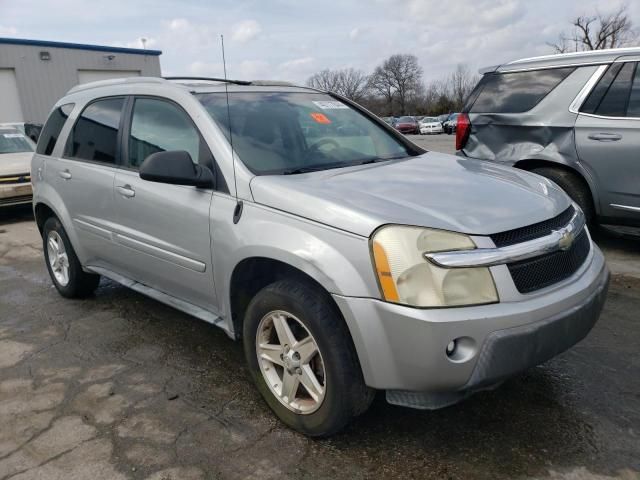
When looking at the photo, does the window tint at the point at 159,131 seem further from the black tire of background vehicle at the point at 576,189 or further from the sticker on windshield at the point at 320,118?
the black tire of background vehicle at the point at 576,189

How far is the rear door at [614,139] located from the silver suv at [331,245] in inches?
87.4

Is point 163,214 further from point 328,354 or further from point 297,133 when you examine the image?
point 328,354

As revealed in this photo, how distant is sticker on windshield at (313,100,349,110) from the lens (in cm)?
364

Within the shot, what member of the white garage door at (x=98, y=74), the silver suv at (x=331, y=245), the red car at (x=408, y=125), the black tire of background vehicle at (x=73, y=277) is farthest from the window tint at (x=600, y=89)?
the red car at (x=408, y=125)

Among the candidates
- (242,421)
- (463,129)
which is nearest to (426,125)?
(463,129)

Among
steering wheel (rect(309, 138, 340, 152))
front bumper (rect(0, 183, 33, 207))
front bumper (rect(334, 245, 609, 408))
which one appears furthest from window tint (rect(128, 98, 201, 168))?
front bumper (rect(0, 183, 33, 207))

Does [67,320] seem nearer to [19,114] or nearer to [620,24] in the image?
[19,114]

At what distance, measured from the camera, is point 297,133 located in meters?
3.26

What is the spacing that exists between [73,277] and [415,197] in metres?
3.22

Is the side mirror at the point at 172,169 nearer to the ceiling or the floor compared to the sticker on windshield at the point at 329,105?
nearer to the floor

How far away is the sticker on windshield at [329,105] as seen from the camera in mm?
3645

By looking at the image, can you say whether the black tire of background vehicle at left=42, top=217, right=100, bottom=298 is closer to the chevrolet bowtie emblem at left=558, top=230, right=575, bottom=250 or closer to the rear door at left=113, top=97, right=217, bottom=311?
the rear door at left=113, top=97, right=217, bottom=311

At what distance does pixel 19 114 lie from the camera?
69.8ft

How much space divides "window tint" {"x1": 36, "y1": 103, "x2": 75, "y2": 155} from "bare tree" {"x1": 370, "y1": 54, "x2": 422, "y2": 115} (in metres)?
72.8
